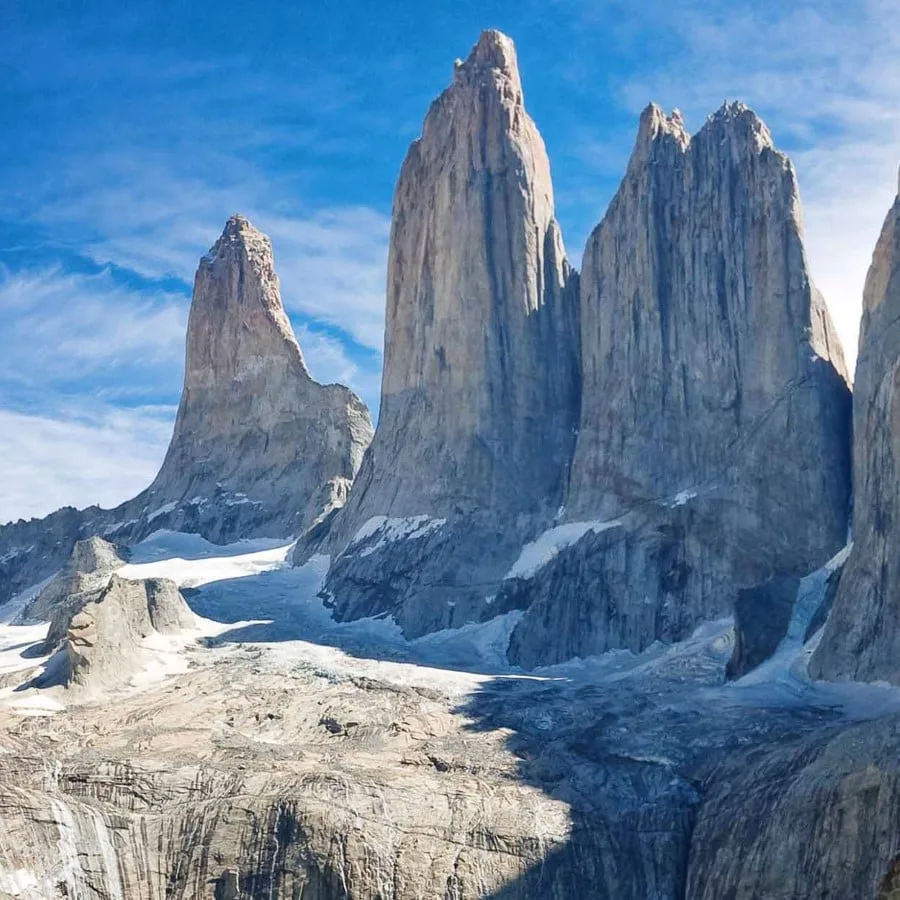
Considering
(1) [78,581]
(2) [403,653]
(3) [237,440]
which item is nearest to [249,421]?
(3) [237,440]

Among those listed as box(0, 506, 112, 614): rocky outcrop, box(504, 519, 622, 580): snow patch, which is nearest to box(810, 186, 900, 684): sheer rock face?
box(504, 519, 622, 580): snow patch

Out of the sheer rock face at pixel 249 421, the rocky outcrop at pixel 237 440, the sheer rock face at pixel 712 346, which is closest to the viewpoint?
A: the sheer rock face at pixel 712 346

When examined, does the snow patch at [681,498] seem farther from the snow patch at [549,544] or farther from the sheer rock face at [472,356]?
the sheer rock face at [472,356]

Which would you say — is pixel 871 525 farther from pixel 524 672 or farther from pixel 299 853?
pixel 299 853

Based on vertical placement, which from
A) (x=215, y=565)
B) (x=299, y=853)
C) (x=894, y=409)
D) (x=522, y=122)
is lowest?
(x=299, y=853)

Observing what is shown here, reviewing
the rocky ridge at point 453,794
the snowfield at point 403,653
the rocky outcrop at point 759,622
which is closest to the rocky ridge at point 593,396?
the snowfield at point 403,653

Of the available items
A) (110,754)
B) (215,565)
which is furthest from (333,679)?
(215,565)
